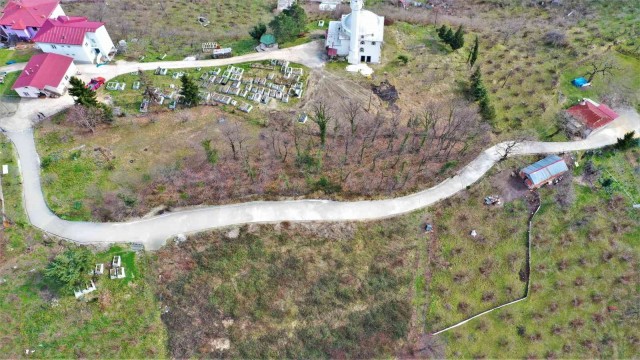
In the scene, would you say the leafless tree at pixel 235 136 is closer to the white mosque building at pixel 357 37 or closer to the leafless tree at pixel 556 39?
the white mosque building at pixel 357 37

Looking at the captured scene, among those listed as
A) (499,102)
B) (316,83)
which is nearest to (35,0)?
(316,83)

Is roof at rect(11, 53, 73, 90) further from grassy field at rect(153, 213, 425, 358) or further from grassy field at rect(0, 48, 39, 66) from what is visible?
grassy field at rect(153, 213, 425, 358)

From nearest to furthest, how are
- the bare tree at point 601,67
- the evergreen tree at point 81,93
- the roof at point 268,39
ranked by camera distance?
the evergreen tree at point 81,93 < the bare tree at point 601,67 < the roof at point 268,39

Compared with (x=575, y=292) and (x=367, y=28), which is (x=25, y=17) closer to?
(x=367, y=28)

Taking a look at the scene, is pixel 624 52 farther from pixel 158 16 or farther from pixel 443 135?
pixel 158 16

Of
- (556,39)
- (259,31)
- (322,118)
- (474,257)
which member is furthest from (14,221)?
(556,39)

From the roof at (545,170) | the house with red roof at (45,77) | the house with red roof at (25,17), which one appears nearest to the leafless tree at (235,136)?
the house with red roof at (45,77)
